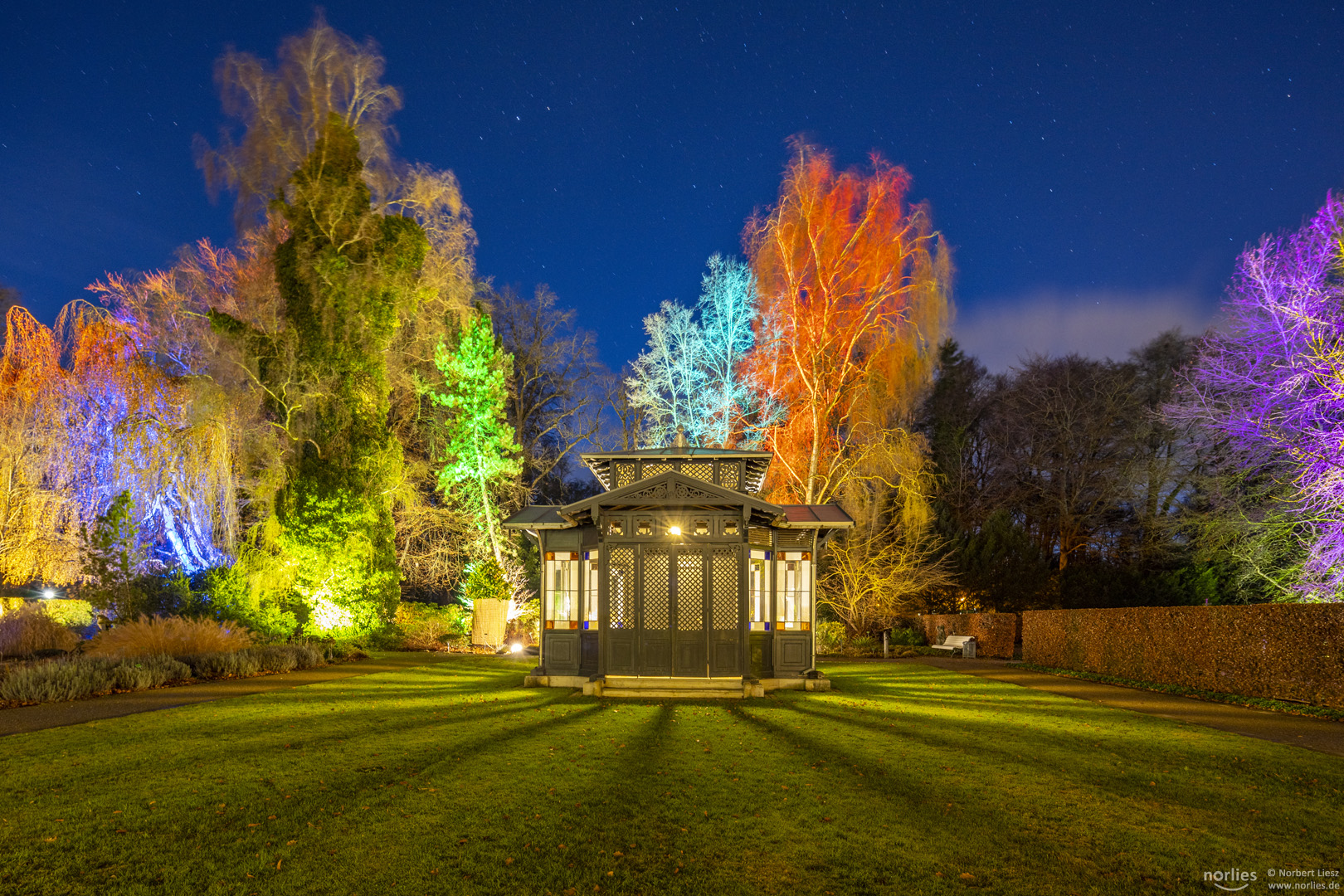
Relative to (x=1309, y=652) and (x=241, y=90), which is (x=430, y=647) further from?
(x=1309, y=652)

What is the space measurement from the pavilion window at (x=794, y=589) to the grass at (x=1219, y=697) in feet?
22.5

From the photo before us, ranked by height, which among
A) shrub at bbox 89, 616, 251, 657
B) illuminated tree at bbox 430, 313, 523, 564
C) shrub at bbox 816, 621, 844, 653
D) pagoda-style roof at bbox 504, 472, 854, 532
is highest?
illuminated tree at bbox 430, 313, 523, 564

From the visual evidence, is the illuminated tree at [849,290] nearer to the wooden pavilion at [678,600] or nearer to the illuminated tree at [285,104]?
the wooden pavilion at [678,600]

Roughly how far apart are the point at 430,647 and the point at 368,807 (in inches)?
705

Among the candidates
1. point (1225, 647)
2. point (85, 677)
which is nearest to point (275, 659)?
point (85, 677)

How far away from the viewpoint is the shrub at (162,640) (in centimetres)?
1444

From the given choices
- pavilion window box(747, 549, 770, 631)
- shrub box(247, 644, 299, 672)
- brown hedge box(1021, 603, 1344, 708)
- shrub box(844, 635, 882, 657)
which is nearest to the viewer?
brown hedge box(1021, 603, 1344, 708)

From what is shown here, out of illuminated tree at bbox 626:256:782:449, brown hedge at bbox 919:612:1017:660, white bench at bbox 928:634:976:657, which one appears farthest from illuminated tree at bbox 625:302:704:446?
brown hedge at bbox 919:612:1017:660

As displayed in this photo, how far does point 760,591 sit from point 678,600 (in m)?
2.06

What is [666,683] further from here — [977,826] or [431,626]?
[431,626]

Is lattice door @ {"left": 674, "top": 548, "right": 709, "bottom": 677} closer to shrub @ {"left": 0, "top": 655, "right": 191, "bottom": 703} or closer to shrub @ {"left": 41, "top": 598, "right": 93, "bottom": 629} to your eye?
shrub @ {"left": 0, "top": 655, "right": 191, "bottom": 703}

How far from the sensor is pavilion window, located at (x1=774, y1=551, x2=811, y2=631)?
49.1 feet

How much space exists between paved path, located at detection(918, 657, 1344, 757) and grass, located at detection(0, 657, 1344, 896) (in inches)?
26.4

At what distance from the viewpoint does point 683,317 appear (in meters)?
27.8
